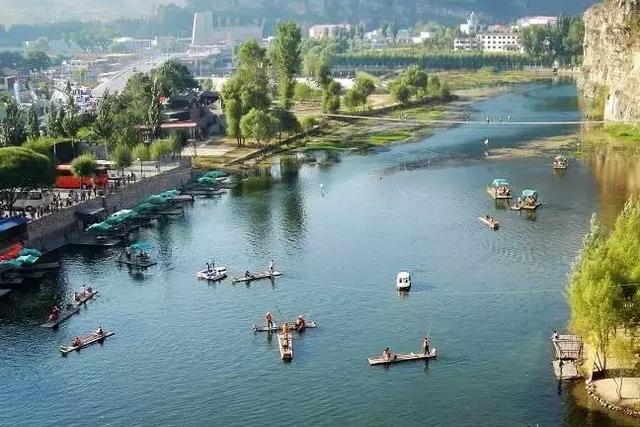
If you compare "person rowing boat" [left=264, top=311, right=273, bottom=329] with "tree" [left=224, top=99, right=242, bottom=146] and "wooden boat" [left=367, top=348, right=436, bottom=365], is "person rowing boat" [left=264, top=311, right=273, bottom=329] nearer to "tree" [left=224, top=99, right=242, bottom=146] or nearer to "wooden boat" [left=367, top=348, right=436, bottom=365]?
"wooden boat" [left=367, top=348, right=436, bottom=365]

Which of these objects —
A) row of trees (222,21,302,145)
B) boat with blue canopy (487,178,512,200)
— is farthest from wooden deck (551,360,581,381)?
row of trees (222,21,302,145)

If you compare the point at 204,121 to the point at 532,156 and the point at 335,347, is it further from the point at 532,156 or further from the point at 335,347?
the point at 335,347

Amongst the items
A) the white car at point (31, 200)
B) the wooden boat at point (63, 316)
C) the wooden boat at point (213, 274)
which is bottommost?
the wooden boat at point (63, 316)

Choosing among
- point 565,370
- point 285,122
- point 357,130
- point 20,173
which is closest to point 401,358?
point 565,370

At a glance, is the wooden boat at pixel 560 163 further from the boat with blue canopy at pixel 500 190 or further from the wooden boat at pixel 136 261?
the wooden boat at pixel 136 261

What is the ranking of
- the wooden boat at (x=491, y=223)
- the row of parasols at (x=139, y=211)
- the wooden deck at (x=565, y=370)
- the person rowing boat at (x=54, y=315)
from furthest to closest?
the row of parasols at (x=139, y=211) < the wooden boat at (x=491, y=223) < the person rowing boat at (x=54, y=315) < the wooden deck at (x=565, y=370)

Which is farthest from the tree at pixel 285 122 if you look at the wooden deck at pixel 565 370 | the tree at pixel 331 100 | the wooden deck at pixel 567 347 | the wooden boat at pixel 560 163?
the wooden deck at pixel 565 370
